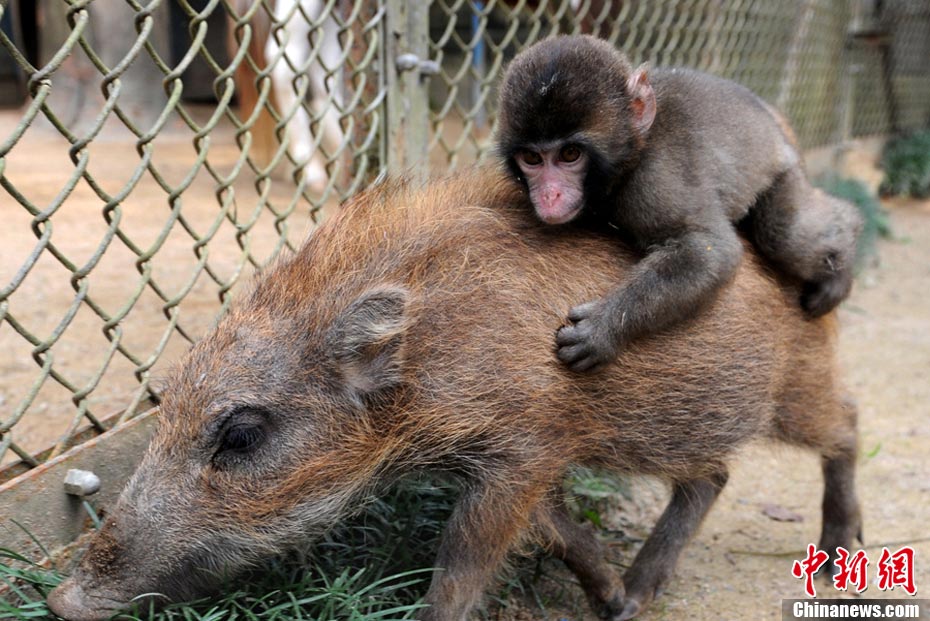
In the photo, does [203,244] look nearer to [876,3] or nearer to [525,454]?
[525,454]

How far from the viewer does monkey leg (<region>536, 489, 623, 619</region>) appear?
Answer: 2.89 metres

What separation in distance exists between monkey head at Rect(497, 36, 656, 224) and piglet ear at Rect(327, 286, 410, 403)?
23.0 inches

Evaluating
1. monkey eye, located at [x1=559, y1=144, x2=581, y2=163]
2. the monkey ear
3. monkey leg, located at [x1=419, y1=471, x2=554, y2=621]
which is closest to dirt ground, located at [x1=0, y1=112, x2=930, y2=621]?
monkey leg, located at [x1=419, y1=471, x2=554, y2=621]

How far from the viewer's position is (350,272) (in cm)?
267

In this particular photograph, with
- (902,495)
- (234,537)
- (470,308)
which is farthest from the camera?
(902,495)

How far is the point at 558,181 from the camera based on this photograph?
2.76m

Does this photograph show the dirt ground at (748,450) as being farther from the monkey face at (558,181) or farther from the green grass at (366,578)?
the monkey face at (558,181)

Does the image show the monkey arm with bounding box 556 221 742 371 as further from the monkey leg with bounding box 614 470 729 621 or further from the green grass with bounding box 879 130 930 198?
the green grass with bounding box 879 130 930 198

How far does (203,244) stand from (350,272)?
Answer: 0.74 metres

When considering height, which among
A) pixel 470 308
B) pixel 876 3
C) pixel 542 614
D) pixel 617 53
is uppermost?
pixel 617 53

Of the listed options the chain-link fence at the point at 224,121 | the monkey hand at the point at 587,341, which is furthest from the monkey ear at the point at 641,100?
the chain-link fence at the point at 224,121

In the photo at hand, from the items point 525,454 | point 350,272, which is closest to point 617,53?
point 350,272

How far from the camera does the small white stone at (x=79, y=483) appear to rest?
262 centimetres

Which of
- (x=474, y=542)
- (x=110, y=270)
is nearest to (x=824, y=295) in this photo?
(x=474, y=542)
